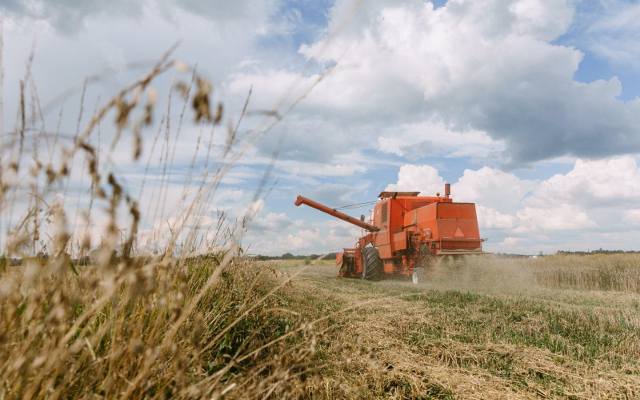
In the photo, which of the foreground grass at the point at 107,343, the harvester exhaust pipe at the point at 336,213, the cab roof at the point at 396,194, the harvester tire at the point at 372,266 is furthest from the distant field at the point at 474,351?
the harvester exhaust pipe at the point at 336,213

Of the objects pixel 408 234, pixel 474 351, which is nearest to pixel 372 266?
Result: pixel 408 234

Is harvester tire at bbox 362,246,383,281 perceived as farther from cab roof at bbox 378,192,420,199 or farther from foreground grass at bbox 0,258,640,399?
foreground grass at bbox 0,258,640,399

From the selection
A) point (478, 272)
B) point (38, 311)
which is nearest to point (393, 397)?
point (38, 311)

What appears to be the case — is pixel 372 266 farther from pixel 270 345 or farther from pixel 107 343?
pixel 107 343

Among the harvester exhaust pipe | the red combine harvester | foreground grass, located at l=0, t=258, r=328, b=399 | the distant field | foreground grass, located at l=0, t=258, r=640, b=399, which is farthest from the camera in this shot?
the harvester exhaust pipe

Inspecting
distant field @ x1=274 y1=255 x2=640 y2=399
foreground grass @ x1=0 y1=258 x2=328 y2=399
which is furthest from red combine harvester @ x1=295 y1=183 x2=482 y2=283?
foreground grass @ x1=0 y1=258 x2=328 y2=399

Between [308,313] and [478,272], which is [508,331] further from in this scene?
[478,272]

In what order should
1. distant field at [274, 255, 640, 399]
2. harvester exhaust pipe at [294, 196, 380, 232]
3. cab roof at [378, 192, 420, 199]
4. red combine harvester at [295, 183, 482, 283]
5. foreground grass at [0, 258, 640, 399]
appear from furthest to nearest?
harvester exhaust pipe at [294, 196, 380, 232] < cab roof at [378, 192, 420, 199] < red combine harvester at [295, 183, 482, 283] < distant field at [274, 255, 640, 399] < foreground grass at [0, 258, 640, 399]

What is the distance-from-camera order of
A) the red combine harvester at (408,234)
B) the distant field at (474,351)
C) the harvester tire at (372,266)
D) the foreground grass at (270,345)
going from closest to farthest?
the foreground grass at (270,345) → the distant field at (474,351) → the red combine harvester at (408,234) → the harvester tire at (372,266)

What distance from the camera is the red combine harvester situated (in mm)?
13320

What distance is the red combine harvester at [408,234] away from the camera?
43.7 ft

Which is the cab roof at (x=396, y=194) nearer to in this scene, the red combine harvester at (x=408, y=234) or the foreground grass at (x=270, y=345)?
the red combine harvester at (x=408, y=234)

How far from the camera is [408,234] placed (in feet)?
47.4

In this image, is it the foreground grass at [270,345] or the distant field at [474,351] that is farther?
the distant field at [474,351]
